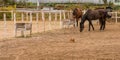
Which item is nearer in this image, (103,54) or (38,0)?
(103,54)

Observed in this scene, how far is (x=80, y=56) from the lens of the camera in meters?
11.5

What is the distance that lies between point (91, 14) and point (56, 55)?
1492cm

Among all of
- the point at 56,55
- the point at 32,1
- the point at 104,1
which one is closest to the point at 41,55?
the point at 56,55

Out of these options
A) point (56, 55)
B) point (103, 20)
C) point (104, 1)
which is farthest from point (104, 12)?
point (104, 1)

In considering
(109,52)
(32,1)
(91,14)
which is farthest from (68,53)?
(32,1)

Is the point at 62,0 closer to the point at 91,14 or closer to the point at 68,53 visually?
the point at 91,14

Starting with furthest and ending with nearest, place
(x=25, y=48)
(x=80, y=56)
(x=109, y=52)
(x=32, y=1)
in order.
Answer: (x=32, y=1) < (x=25, y=48) < (x=109, y=52) < (x=80, y=56)

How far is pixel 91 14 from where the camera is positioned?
26.4 meters

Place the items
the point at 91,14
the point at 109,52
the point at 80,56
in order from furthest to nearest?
1. the point at 91,14
2. the point at 109,52
3. the point at 80,56

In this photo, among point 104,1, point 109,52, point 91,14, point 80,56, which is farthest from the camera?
point 104,1

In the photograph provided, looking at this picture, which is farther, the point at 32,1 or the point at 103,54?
the point at 32,1

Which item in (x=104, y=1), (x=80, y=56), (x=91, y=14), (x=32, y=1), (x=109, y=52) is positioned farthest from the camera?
(x=32, y=1)

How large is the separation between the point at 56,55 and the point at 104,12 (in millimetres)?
15724

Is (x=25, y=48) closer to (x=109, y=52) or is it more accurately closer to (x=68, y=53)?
(x=68, y=53)
